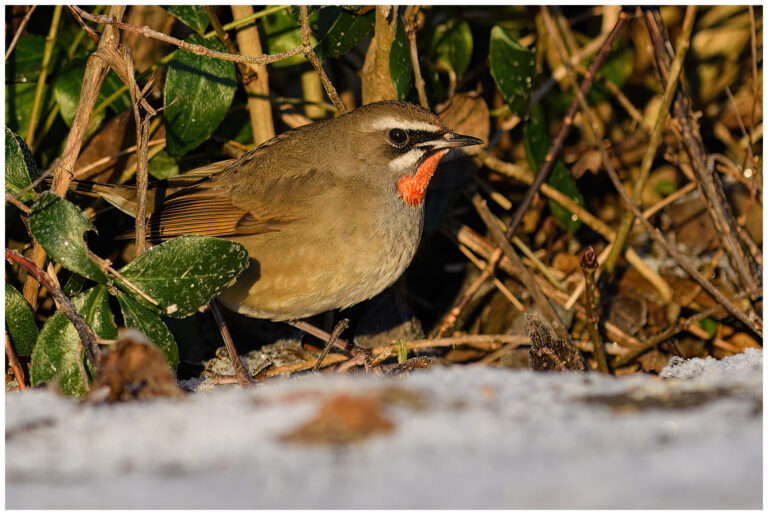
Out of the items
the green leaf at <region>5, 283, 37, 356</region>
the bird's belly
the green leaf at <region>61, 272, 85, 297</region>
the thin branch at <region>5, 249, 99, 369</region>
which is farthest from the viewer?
the bird's belly

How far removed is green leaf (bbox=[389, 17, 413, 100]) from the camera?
4199mm

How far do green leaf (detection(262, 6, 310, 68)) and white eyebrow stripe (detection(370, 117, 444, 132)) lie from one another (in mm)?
754

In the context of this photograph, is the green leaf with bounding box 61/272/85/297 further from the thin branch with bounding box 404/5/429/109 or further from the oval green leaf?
the thin branch with bounding box 404/5/429/109

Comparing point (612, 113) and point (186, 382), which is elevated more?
point (612, 113)

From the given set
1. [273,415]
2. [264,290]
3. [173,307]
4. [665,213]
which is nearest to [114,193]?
[264,290]

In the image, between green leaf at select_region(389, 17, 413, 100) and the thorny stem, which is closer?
the thorny stem

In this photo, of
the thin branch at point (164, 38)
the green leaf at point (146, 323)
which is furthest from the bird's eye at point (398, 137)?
the green leaf at point (146, 323)

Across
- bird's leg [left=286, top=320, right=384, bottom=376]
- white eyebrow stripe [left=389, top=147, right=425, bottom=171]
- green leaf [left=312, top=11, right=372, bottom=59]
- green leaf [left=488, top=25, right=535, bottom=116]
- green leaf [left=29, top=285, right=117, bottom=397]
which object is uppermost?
green leaf [left=312, top=11, right=372, bottom=59]

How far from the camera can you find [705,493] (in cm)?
147

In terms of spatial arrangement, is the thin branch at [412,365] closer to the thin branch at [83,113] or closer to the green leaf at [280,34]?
the thin branch at [83,113]

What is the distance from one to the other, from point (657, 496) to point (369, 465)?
1.77 feet

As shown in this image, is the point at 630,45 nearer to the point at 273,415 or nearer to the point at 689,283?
the point at 689,283

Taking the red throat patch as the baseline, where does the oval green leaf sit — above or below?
above

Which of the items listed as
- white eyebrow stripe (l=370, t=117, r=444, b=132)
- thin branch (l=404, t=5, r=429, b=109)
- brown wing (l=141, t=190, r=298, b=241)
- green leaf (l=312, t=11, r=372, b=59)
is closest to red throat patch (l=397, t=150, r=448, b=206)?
white eyebrow stripe (l=370, t=117, r=444, b=132)
